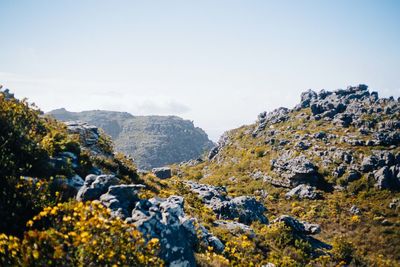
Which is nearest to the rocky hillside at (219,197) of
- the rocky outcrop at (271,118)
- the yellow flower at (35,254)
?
the yellow flower at (35,254)

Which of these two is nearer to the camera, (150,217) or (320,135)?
(150,217)

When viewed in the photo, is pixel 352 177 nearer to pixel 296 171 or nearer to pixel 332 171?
pixel 332 171

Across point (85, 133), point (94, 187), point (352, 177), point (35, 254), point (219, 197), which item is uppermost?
point (85, 133)

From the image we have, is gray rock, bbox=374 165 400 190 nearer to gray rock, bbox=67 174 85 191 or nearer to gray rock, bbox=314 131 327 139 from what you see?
gray rock, bbox=314 131 327 139

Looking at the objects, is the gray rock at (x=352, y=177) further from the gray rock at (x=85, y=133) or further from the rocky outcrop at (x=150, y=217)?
the rocky outcrop at (x=150, y=217)

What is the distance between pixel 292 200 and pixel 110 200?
36520 millimetres

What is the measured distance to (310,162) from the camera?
47.3 m

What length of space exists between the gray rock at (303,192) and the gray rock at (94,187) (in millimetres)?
35645

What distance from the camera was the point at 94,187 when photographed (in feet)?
34.3

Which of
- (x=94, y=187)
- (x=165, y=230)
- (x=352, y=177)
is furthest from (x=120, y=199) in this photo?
(x=352, y=177)

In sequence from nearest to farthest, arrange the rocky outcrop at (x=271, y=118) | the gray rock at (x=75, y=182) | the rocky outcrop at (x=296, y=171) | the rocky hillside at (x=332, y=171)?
the gray rock at (x=75, y=182)
the rocky hillside at (x=332, y=171)
the rocky outcrop at (x=296, y=171)
the rocky outcrop at (x=271, y=118)

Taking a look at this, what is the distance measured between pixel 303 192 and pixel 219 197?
21.8 meters

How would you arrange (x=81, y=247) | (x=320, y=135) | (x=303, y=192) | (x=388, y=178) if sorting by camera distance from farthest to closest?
1. (x=320, y=135)
2. (x=303, y=192)
3. (x=388, y=178)
4. (x=81, y=247)

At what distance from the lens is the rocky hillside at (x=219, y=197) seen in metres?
6.49
